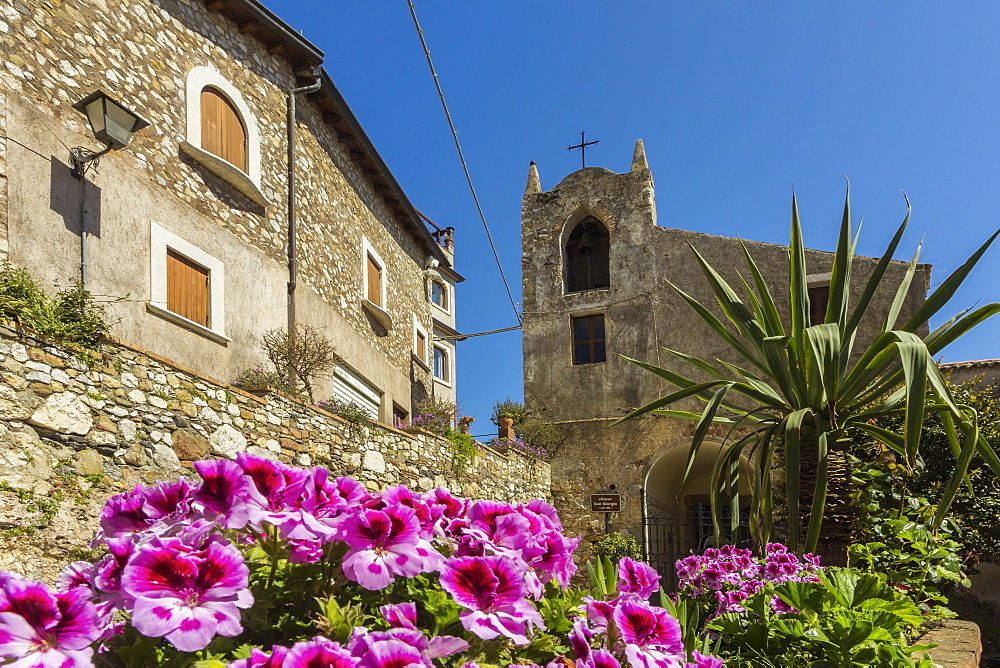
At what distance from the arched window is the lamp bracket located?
10.1 m

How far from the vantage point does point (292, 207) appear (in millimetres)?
9273

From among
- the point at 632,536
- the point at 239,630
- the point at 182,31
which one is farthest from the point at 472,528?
the point at 632,536

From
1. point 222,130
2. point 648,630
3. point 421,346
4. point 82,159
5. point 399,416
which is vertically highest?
point 222,130

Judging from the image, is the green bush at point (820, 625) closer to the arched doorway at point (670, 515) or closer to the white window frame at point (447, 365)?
the arched doorway at point (670, 515)

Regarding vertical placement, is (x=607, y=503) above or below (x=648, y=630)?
below

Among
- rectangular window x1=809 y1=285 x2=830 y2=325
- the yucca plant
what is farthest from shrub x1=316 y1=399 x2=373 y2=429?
rectangular window x1=809 y1=285 x2=830 y2=325

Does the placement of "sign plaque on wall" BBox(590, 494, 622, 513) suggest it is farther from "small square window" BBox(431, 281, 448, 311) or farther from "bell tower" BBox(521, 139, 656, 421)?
"small square window" BBox(431, 281, 448, 311)

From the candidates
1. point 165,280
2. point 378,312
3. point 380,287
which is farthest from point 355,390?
point 165,280

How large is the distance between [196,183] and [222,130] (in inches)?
37.0

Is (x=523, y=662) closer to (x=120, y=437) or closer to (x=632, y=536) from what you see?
(x=120, y=437)

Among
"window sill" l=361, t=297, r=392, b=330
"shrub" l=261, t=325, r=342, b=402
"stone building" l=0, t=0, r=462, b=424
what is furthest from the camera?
"window sill" l=361, t=297, r=392, b=330

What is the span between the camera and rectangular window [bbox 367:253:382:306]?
39.6 ft

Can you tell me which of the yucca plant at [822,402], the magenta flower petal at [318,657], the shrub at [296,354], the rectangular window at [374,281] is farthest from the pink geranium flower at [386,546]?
the rectangular window at [374,281]

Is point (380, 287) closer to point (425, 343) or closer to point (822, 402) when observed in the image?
point (425, 343)
